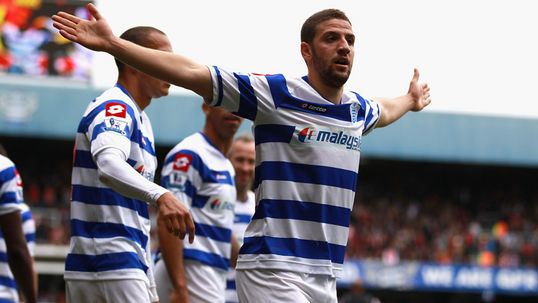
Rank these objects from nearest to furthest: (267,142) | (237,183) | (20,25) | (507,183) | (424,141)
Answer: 1. (267,142)
2. (237,183)
3. (20,25)
4. (424,141)
5. (507,183)

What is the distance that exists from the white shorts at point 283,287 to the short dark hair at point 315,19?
1224mm

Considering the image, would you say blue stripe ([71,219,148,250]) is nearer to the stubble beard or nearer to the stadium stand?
the stubble beard

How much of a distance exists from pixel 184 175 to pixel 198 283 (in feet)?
2.40

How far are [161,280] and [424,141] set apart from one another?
2724cm

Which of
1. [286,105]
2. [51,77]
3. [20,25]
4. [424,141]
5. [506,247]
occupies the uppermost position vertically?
[286,105]

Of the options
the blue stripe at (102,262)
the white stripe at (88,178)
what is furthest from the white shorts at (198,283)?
the white stripe at (88,178)

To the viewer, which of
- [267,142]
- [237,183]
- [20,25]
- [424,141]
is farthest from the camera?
[424,141]

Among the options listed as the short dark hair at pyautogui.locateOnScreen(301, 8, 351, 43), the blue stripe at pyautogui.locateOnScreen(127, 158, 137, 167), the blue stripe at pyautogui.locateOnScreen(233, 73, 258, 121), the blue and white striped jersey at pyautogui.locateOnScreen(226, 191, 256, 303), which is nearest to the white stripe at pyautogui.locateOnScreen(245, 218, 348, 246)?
the blue stripe at pyautogui.locateOnScreen(233, 73, 258, 121)

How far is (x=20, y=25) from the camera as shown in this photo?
84.3ft

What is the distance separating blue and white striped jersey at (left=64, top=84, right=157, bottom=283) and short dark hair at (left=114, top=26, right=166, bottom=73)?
45 cm

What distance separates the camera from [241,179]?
6.52 meters

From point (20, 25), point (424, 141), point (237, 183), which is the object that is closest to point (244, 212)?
point (237, 183)

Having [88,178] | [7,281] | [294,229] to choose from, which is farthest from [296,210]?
[7,281]

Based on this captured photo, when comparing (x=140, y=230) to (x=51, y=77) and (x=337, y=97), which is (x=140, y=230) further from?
(x=51, y=77)
